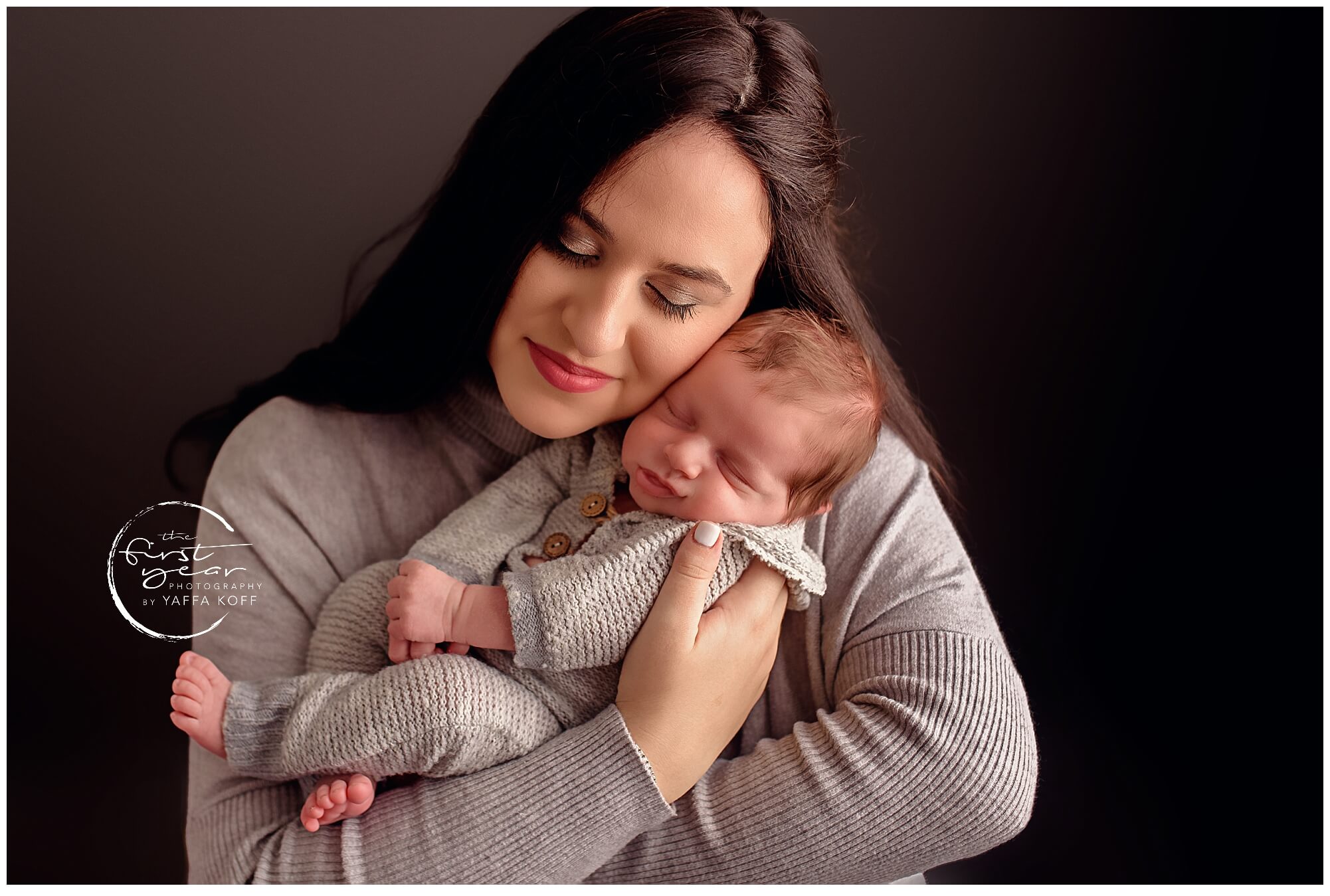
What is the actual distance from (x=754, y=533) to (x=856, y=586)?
0.65 ft

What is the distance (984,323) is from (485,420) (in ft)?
3.79

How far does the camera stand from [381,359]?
1.49 meters

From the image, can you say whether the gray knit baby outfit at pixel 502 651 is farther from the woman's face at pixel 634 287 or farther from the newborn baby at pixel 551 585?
the woman's face at pixel 634 287

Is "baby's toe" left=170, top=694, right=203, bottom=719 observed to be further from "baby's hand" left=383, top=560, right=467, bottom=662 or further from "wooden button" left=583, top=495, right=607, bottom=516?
"wooden button" left=583, top=495, right=607, bottom=516

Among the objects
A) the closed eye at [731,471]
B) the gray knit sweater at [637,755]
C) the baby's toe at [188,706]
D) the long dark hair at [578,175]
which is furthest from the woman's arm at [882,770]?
the baby's toe at [188,706]

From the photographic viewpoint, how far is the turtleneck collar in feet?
4.89

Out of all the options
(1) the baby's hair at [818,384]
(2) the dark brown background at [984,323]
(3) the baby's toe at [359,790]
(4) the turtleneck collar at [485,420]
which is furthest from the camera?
(2) the dark brown background at [984,323]

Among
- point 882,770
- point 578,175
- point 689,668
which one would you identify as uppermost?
point 578,175

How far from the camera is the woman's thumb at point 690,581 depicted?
123 centimetres

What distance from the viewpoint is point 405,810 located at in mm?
1220

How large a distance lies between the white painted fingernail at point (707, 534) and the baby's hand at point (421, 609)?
31cm

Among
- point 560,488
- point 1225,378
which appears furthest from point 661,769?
point 1225,378
